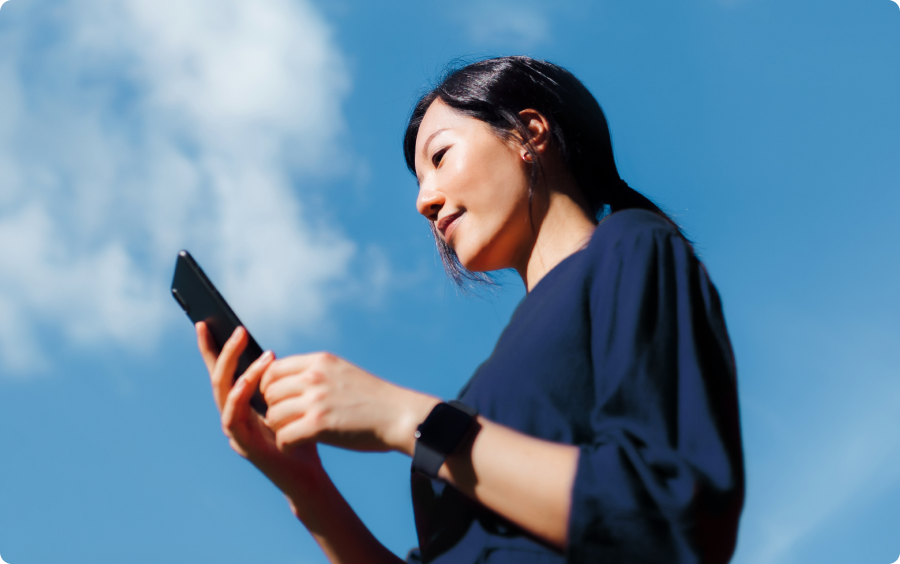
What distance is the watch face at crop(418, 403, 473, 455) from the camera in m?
1.44

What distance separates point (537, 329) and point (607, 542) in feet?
2.18

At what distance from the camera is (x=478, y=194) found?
2482mm

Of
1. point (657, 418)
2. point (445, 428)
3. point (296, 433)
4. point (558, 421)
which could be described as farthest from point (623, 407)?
point (296, 433)

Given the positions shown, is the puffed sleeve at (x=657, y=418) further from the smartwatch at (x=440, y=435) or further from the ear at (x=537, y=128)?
the ear at (x=537, y=128)

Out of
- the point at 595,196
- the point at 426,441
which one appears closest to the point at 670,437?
the point at 426,441

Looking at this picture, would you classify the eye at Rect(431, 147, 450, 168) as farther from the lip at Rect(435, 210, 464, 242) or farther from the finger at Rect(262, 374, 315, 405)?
the finger at Rect(262, 374, 315, 405)

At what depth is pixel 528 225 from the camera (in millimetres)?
2482

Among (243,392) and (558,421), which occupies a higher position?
(243,392)

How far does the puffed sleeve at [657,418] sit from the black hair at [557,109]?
3.32 ft

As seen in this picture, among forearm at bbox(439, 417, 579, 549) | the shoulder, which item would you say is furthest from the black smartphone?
the shoulder

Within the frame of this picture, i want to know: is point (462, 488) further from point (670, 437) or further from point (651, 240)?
point (651, 240)

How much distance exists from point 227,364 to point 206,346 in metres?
0.25

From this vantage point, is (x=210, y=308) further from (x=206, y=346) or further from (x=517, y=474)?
(x=517, y=474)

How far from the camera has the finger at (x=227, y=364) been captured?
183cm
